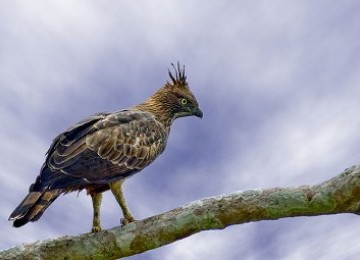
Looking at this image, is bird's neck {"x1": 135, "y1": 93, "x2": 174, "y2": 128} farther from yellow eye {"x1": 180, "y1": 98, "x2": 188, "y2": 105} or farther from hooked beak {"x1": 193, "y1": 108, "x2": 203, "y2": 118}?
hooked beak {"x1": 193, "y1": 108, "x2": 203, "y2": 118}

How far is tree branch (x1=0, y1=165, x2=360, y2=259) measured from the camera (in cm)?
562

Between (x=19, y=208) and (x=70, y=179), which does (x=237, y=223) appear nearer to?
(x=70, y=179)

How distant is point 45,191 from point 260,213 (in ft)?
8.47

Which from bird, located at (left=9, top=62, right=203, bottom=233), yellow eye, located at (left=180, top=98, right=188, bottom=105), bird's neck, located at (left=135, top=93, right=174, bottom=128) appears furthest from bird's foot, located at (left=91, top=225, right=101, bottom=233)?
yellow eye, located at (left=180, top=98, right=188, bottom=105)

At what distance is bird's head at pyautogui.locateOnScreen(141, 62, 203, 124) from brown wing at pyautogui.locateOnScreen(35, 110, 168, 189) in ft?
2.12

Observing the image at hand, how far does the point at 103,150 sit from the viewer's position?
23.4ft

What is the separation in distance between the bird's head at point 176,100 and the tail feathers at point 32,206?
2.56 meters

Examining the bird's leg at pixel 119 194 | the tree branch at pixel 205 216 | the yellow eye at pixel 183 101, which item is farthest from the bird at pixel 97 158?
the yellow eye at pixel 183 101

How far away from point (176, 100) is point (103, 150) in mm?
2007

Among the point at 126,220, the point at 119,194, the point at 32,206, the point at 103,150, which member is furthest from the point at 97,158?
the point at 32,206

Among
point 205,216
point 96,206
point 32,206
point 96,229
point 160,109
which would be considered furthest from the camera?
point 160,109

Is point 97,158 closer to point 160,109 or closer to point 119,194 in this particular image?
point 119,194

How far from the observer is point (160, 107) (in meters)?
8.62

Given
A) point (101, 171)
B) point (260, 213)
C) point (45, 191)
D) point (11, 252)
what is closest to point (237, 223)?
point (260, 213)
